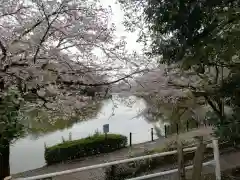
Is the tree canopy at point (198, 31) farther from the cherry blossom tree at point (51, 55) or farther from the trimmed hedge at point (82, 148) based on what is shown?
the trimmed hedge at point (82, 148)

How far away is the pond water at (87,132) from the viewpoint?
35.6 feet

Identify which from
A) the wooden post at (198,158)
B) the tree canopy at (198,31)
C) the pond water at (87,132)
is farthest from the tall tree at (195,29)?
the pond water at (87,132)

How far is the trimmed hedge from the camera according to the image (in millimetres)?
12430

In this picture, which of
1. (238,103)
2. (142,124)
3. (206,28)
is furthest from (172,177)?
(142,124)

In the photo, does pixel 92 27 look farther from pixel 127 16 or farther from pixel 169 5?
pixel 169 5

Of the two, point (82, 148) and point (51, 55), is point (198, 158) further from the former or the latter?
point (82, 148)

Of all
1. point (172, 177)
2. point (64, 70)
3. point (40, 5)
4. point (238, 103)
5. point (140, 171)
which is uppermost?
point (40, 5)

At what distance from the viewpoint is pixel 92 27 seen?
21.6 feet

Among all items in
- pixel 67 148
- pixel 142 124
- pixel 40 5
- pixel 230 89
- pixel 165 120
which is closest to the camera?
pixel 230 89

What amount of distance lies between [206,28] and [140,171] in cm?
485

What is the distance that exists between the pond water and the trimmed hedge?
2.96ft

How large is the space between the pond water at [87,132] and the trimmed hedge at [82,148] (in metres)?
0.90

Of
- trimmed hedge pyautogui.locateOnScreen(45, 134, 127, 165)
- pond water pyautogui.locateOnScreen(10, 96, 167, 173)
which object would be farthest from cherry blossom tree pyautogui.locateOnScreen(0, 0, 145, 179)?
trimmed hedge pyautogui.locateOnScreen(45, 134, 127, 165)

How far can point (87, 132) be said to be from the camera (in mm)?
19453
